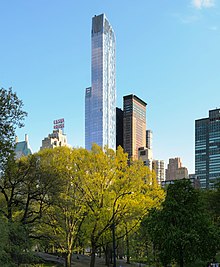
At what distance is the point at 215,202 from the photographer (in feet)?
180

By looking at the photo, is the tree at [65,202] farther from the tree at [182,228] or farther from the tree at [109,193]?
the tree at [182,228]

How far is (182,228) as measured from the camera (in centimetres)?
2981

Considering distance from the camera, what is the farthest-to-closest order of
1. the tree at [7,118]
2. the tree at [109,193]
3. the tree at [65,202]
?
the tree at [109,193] → the tree at [65,202] → the tree at [7,118]

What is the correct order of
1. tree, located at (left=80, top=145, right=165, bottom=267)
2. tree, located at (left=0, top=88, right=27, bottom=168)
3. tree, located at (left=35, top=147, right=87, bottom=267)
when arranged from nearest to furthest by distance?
1. tree, located at (left=0, top=88, right=27, bottom=168)
2. tree, located at (left=35, top=147, right=87, bottom=267)
3. tree, located at (left=80, top=145, right=165, bottom=267)

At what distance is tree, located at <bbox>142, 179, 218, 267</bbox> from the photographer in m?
29.2

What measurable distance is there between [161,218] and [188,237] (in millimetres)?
2504

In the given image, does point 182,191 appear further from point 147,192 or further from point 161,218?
point 147,192

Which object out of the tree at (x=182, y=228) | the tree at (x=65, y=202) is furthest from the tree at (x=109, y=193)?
the tree at (x=182, y=228)

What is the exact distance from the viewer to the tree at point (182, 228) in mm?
29203

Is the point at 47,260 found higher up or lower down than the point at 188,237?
lower down

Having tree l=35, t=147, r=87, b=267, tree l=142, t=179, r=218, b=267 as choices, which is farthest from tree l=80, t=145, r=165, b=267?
tree l=142, t=179, r=218, b=267

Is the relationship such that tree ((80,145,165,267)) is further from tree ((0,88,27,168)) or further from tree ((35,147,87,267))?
tree ((0,88,27,168))

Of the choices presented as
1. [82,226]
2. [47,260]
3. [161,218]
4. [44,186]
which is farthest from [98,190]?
[47,260]

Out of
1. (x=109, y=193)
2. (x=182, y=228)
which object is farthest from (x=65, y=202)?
(x=182, y=228)
